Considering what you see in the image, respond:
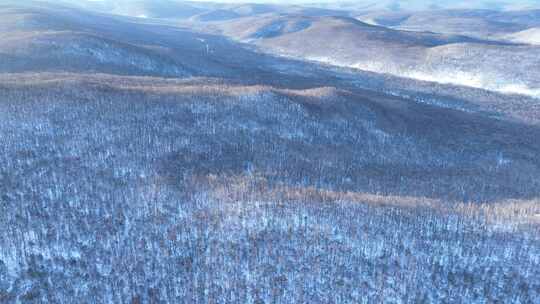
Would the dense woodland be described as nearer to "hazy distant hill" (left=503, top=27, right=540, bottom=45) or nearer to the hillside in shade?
the hillside in shade

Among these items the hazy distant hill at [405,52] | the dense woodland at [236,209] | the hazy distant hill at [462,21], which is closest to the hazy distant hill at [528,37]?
the hazy distant hill at [462,21]

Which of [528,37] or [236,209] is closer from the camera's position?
[236,209]

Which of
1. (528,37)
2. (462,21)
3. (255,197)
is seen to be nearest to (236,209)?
(255,197)

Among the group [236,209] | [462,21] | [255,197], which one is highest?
[462,21]

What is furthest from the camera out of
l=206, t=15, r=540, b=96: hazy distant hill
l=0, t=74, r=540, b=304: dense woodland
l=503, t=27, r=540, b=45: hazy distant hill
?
l=503, t=27, r=540, b=45: hazy distant hill

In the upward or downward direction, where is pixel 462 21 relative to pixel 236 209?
upward

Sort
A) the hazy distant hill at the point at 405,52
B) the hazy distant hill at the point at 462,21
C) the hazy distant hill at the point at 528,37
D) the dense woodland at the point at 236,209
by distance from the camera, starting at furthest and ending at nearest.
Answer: the hazy distant hill at the point at 462,21 → the hazy distant hill at the point at 528,37 → the hazy distant hill at the point at 405,52 → the dense woodland at the point at 236,209

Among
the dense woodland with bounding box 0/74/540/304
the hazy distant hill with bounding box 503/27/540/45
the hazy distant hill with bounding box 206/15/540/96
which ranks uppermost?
the hazy distant hill with bounding box 503/27/540/45

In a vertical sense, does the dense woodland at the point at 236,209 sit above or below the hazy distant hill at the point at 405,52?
below

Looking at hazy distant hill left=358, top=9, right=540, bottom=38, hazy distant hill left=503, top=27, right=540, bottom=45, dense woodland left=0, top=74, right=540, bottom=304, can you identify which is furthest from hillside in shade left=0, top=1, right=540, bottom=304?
hazy distant hill left=358, top=9, right=540, bottom=38

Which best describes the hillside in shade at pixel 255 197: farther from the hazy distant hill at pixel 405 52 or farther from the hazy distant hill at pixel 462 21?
the hazy distant hill at pixel 462 21

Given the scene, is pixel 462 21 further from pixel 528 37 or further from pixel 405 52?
pixel 405 52
